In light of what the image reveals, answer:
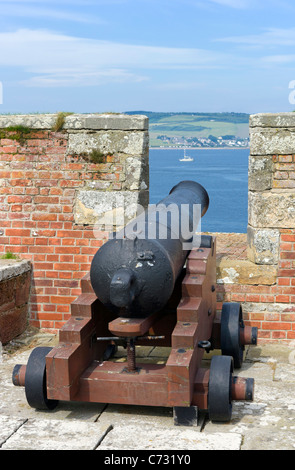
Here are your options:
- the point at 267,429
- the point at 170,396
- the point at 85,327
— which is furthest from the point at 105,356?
the point at 267,429

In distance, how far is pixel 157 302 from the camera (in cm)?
415

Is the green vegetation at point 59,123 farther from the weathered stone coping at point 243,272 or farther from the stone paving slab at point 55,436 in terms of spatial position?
the stone paving slab at point 55,436

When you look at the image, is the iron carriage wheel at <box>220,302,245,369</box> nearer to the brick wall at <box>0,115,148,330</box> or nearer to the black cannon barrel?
the black cannon barrel

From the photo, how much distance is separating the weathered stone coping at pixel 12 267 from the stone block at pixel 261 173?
2.29 meters

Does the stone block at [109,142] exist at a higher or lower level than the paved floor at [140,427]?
higher

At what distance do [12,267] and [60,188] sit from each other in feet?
2.90

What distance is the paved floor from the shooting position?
3.91m

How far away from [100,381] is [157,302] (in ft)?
2.24

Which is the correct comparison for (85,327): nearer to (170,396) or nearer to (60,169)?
(170,396)

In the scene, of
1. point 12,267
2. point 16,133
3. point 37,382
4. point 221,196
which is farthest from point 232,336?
point 221,196

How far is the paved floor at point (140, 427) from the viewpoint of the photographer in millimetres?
3912

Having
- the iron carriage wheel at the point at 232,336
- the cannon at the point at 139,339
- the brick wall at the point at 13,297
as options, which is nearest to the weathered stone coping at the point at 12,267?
the brick wall at the point at 13,297

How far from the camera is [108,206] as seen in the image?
6.11 meters

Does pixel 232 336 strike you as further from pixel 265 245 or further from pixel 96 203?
pixel 96 203
